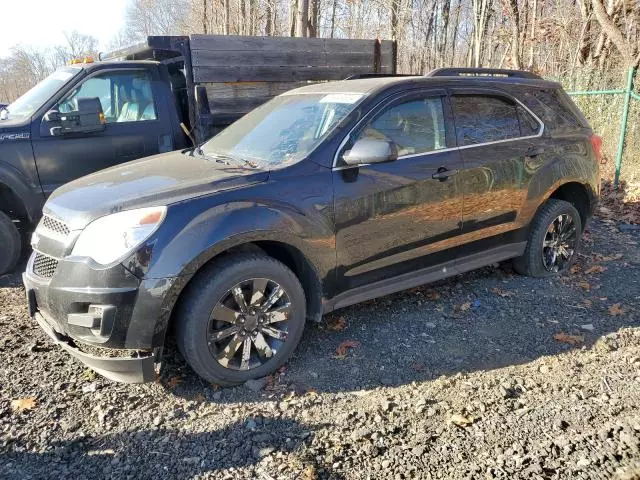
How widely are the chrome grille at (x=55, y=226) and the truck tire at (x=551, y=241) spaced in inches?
150

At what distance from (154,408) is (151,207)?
1177 mm

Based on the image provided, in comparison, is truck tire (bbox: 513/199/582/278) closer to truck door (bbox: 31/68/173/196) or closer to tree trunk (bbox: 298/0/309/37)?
truck door (bbox: 31/68/173/196)

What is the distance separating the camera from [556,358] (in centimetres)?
356

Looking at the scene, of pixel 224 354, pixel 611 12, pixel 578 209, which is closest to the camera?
pixel 224 354

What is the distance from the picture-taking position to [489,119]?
4297 millimetres

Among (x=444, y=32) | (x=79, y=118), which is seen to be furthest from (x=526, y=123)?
(x=444, y=32)

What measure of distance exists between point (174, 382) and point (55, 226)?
1.22m

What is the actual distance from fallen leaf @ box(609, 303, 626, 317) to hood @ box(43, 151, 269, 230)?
3047mm

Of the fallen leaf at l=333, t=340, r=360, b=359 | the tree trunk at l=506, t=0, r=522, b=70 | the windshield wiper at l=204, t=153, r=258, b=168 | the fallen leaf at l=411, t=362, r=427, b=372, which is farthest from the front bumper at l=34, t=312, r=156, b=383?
the tree trunk at l=506, t=0, r=522, b=70

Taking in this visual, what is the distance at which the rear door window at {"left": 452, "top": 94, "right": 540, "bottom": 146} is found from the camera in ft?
13.5

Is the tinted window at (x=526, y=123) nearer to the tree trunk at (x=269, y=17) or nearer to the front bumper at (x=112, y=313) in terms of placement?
the front bumper at (x=112, y=313)

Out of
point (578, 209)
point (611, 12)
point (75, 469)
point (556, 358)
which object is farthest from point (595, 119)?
point (75, 469)

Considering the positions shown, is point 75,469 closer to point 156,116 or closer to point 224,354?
point 224,354

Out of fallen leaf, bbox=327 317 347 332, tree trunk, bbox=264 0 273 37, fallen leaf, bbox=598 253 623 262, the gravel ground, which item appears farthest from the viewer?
tree trunk, bbox=264 0 273 37
